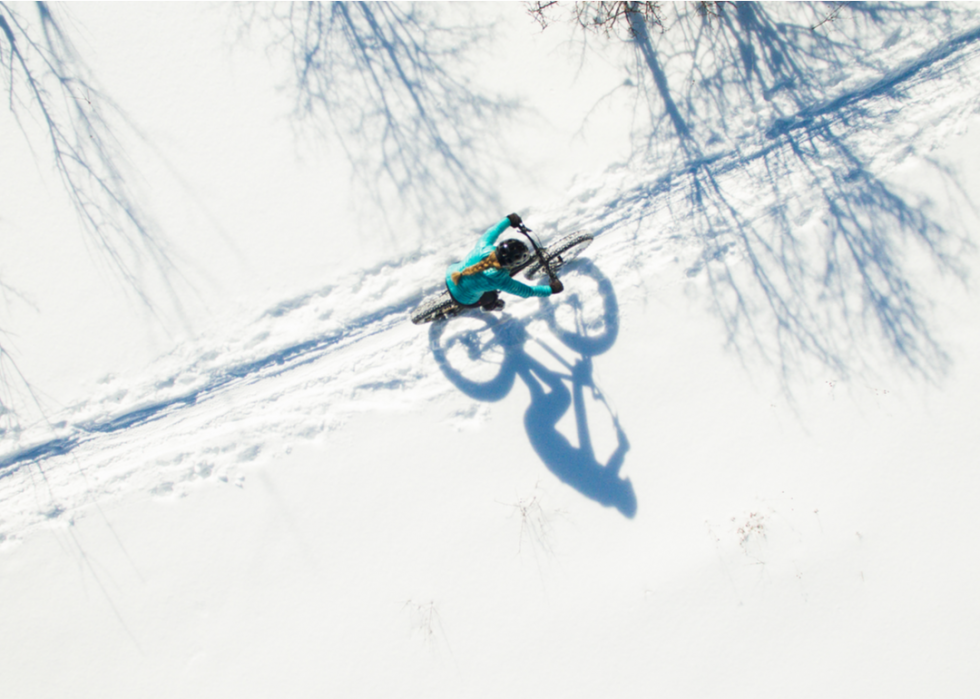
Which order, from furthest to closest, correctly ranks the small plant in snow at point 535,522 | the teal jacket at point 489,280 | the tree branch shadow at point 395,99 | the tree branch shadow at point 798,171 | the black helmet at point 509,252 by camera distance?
the tree branch shadow at point 395,99 < the tree branch shadow at point 798,171 < the small plant in snow at point 535,522 < the teal jacket at point 489,280 < the black helmet at point 509,252

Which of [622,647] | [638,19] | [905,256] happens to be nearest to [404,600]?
[622,647]

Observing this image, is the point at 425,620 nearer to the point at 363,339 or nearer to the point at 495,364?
the point at 495,364

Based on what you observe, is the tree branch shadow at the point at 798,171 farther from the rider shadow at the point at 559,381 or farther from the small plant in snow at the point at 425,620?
the small plant in snow at the point at 425,620

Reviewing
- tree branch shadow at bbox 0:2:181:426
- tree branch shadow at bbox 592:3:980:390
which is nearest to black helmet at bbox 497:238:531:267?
tree branch shadow at bbox 592:3:980:390

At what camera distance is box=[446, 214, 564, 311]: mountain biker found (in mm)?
3801

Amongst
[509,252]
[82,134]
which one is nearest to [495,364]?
[509,252]

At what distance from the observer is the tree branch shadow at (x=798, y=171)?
15.9 ft

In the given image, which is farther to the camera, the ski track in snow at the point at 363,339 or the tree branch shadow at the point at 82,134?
the tree branch shadow at the point at 82,134

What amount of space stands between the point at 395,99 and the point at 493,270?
8.71ft

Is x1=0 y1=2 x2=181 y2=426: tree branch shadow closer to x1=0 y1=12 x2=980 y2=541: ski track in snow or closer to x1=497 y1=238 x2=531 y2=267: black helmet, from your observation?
x1=0 y1=12 x2=980 y2=541: ski track in snow

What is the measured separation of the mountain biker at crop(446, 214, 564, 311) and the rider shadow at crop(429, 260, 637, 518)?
0.90 metres

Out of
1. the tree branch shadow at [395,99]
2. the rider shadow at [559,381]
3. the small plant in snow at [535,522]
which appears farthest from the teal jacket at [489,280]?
the small plant in snow at [535,522]

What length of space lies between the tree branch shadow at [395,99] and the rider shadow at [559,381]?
4.20 ft

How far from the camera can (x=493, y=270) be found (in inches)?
152
